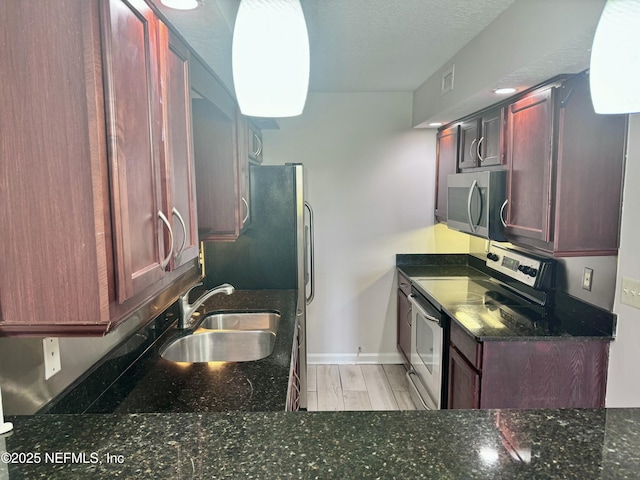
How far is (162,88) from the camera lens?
1201mm

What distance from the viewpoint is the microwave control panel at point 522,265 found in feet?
8.05

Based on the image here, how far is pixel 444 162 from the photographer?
3594 millimetres

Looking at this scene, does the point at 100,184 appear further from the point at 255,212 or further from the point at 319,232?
the point at 319,232

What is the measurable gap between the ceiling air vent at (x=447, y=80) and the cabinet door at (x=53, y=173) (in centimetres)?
233

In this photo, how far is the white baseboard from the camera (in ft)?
13.2

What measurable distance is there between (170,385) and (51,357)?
1.69 feet

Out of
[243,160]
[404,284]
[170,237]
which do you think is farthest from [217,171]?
[404,284]

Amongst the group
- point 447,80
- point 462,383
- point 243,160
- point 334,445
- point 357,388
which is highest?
point 447,80

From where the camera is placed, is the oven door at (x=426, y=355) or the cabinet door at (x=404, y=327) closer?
the oven door at (x=426, y=355)

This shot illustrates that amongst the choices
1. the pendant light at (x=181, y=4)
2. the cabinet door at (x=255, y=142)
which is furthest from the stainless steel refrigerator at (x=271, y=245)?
the pendant light at (x=181, y=4)

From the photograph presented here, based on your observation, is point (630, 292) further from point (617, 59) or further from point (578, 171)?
point (617, 59)

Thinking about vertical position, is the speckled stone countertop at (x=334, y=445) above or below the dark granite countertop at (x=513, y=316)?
above

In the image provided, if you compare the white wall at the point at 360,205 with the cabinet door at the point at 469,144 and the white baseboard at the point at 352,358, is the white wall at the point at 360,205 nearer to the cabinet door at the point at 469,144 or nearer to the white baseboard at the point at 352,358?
the white baseboard at the point at 352,358

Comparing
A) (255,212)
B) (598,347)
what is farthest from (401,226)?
(598,347)
